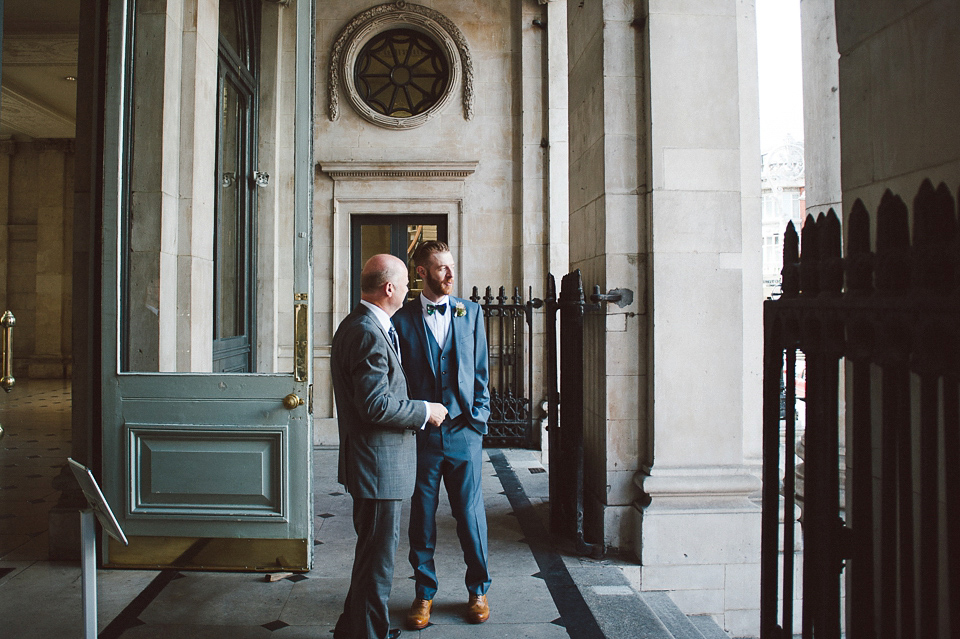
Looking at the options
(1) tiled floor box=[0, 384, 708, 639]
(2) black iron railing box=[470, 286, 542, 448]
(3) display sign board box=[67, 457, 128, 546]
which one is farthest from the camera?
(2) black iron railing box=[470, 286, 542, 448]

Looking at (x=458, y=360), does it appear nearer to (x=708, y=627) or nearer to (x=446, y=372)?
(x=446, y=372)

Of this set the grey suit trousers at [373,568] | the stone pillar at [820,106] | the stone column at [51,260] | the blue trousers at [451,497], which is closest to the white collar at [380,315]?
the blue trousers at [451,497]

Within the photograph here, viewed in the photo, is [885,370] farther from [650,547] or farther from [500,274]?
[500,274]

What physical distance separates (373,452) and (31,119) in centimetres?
1593

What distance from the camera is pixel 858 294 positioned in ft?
4.00

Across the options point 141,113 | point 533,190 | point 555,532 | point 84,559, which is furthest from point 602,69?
point 533,190

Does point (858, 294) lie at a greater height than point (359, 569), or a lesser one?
greater

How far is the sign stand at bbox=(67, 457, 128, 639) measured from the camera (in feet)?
6.89

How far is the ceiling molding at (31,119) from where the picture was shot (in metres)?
12.8

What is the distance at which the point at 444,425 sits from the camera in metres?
3.10

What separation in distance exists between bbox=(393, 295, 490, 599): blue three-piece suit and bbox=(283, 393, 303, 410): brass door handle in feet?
2.52

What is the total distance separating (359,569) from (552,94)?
7.05m

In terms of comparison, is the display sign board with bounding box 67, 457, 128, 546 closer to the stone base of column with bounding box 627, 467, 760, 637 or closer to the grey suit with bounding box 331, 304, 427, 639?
the grey suit with bounding box 331, 304, 427, 639

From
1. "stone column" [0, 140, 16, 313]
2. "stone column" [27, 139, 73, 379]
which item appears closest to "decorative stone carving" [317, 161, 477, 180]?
"stone column" [27, 139, 73, 379]
